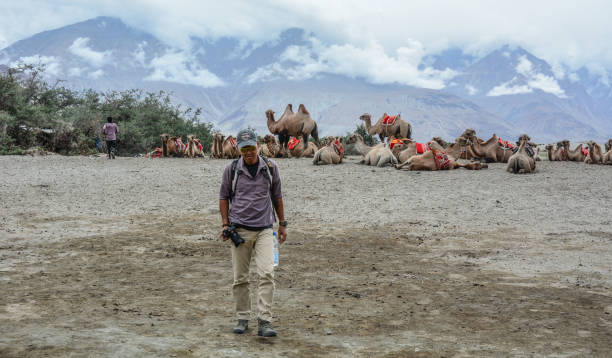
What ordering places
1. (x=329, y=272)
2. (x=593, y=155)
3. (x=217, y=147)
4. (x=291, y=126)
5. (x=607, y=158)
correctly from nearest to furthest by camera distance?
(x=329, y=272), (x=607, y=158), (x=593, y=155), (x=291, y=126), (x=217, y=147)

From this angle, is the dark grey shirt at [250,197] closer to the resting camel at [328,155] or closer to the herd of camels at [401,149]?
the herd of camels at [401,149]

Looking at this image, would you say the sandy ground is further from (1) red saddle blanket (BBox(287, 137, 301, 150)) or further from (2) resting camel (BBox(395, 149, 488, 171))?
(1) red saddle blanket (BBox(287, 137, 301, 150))

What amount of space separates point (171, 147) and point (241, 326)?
19.1m

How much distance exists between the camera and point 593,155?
66.2 feet

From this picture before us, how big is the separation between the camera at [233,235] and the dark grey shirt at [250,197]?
80 millimetres

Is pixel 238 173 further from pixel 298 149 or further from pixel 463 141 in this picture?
pixel 298 149

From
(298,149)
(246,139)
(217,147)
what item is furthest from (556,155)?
(246,139)

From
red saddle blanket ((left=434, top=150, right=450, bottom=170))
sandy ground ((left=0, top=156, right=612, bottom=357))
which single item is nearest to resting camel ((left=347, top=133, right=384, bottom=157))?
red saddle blanket ((left=434, top=150, right=450, bottom=170))

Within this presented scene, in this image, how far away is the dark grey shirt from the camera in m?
5.19

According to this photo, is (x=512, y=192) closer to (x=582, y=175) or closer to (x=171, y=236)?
(x=582, y=175)

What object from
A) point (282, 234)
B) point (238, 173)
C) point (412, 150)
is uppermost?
point (412, 150)

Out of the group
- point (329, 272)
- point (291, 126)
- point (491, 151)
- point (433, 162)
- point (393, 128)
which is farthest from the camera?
point (393, 128)

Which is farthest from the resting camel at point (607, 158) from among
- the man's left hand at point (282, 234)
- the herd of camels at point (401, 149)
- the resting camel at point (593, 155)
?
the man's left hand at point (282, 234)

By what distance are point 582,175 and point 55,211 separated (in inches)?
535
